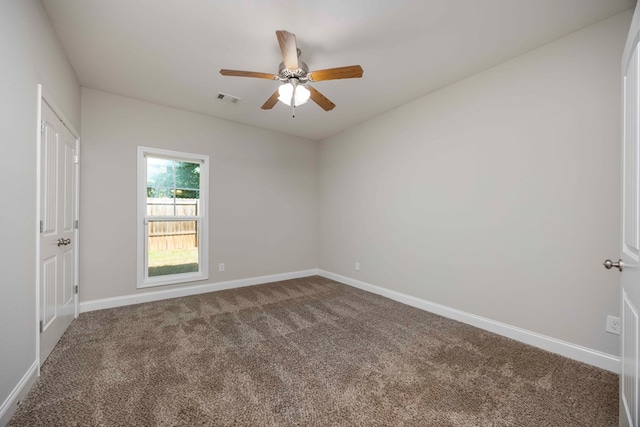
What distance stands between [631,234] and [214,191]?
411 centimetres

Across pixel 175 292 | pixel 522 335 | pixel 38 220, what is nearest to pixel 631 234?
pixel 522 335

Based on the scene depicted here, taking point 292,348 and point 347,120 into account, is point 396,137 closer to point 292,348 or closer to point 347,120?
point 347,120

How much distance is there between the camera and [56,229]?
87.8 inches

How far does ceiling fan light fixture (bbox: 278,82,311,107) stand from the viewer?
2230mm

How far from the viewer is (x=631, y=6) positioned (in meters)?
1.83

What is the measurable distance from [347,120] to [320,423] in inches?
145

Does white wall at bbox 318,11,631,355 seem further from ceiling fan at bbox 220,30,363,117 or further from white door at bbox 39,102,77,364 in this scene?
white door at bbox 39,102,77,364

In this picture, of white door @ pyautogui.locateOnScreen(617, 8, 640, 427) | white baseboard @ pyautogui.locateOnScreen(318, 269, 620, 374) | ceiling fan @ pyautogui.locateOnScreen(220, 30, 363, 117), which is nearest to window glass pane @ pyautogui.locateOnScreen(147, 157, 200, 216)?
ceiling fan @ pyautogui.locateOnScreen(220, 30, 363, 117)

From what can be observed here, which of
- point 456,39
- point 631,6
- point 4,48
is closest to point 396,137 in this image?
point 456,39

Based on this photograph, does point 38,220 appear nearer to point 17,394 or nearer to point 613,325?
point 17,394

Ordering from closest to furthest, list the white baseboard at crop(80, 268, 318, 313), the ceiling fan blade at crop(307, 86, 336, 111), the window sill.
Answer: the ceiling fan blade at crop(307, 86, 336, 111) < the white baseboard at crop(80, 268, 318, 313) < the window sill

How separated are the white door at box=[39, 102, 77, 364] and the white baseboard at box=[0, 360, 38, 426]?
0.85 feet

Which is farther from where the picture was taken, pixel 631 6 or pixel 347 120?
pixel 347 120

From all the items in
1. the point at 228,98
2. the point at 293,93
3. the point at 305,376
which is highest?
the point at 228,98
